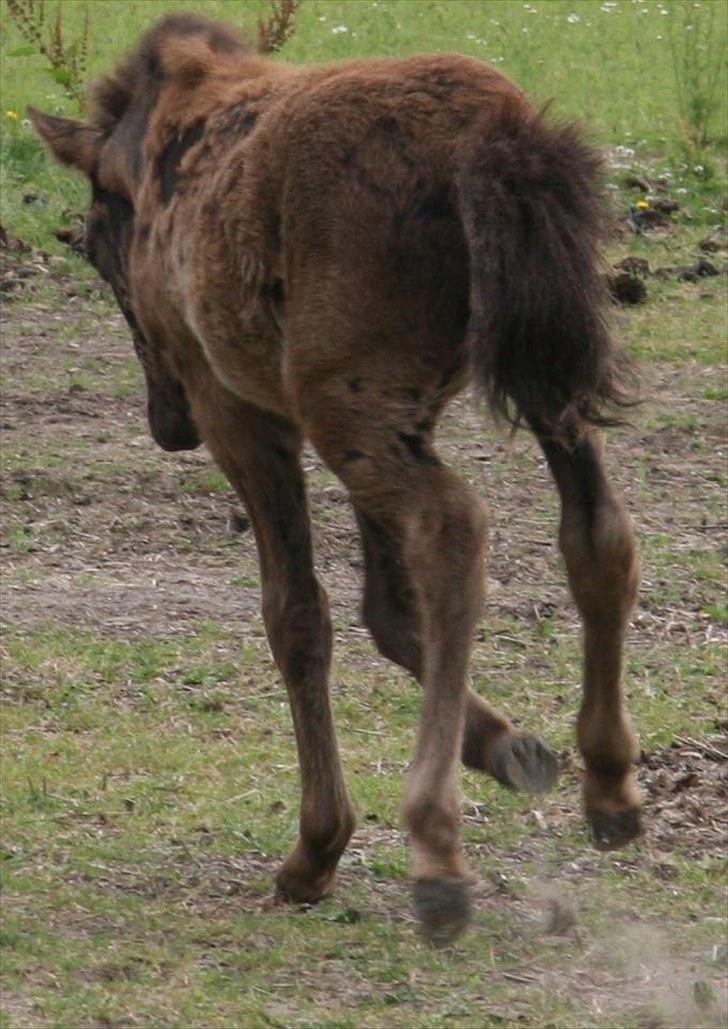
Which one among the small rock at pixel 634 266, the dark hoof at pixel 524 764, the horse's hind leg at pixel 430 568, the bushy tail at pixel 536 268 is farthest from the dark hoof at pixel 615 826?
the small rock at pixel 634 266

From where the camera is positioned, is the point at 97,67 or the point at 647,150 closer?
the point at 647,150

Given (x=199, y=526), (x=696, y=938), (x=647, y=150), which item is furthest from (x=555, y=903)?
(x=647, y=150)

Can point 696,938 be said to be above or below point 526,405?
below

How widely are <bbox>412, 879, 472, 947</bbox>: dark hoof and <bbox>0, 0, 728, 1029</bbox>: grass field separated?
0.33 meters

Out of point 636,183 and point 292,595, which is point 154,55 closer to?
point 292,595

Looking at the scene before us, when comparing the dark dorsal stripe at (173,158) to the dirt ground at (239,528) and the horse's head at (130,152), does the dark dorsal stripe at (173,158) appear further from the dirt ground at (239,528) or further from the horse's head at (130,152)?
the dirt ground at (239,528)

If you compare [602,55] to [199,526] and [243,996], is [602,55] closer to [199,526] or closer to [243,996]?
[199,526]

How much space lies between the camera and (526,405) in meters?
4.39

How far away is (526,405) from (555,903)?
1258 millimetres

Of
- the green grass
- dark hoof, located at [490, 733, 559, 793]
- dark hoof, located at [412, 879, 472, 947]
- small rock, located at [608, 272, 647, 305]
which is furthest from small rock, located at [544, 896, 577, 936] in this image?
the green grass

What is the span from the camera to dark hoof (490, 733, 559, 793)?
4.80 m

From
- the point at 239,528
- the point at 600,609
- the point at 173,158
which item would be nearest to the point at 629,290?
the point at 239,528

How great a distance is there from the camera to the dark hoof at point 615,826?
4844 mm

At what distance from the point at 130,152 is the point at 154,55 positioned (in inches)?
10.3
